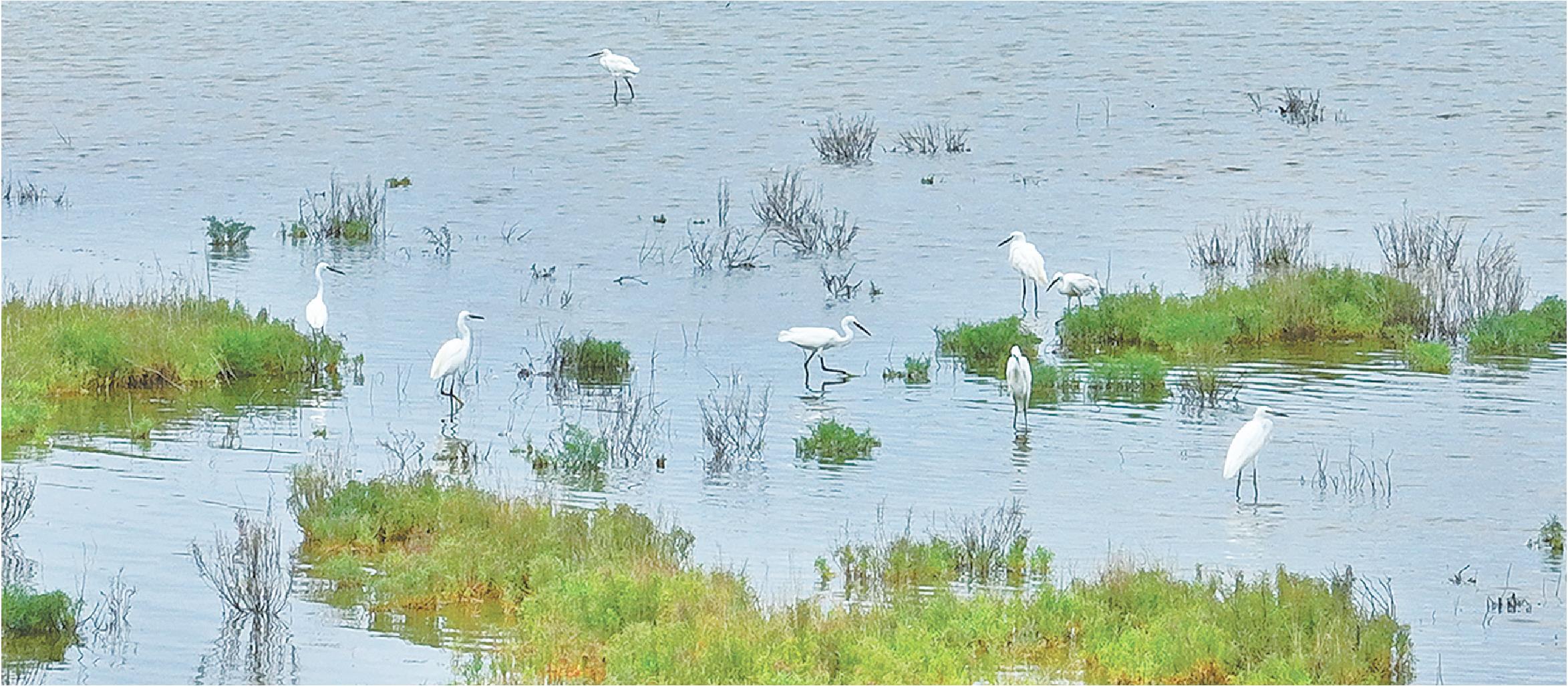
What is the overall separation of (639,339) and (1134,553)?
9721 millimetres

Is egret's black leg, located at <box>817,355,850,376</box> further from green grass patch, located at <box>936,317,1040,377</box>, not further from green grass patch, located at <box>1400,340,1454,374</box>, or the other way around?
green grass patch, located at <box>1400,340,1454,374</box>

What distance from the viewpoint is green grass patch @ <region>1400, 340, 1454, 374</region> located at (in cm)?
2030

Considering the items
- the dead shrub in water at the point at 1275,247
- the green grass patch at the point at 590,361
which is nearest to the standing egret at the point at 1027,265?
the dead shrub in water at the point at 1275,247

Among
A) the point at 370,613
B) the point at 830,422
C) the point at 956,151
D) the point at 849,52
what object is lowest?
the point at 370,613

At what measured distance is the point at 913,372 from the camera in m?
20.1

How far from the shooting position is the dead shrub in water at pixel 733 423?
54.4ft

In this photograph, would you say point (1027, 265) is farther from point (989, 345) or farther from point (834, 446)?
point (834, 446)

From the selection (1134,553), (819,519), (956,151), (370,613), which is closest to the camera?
(370,613)

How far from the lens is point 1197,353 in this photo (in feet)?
67.9

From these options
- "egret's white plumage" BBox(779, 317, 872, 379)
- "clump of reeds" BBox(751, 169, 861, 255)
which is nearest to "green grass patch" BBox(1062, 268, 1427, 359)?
"egret's white plumage" BBox(779, 317, 872, 379)

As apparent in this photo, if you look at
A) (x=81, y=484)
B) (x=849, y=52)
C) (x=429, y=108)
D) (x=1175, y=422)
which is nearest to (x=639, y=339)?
(x=1175, y=422)

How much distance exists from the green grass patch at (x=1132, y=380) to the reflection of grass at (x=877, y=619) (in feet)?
20.2

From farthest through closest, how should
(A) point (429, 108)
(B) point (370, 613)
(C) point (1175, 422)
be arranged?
(A) point (429, 108), (C) point (1175, 422), (B) point (370, 613)

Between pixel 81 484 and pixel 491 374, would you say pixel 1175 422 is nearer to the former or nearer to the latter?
pixel 491 374
